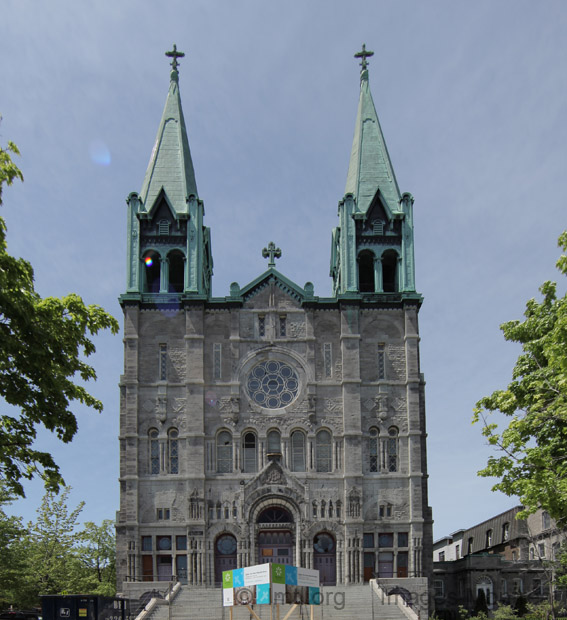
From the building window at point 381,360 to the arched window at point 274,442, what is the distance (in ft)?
24.1

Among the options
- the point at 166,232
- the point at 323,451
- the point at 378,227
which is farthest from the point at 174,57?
Result: the point at 323,451

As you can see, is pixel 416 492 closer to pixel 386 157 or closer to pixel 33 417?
pixel 386 157

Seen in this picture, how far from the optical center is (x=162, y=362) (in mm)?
51625

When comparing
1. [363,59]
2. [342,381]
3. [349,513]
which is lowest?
[349,513]

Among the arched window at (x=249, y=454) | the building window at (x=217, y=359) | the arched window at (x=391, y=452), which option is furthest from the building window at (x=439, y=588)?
the building window at (x=217, y=359)

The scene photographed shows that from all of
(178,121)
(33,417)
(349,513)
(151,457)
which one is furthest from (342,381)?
(33,417)

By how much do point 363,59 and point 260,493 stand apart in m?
32.9

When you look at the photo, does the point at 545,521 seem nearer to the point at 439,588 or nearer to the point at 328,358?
the point at 439,588

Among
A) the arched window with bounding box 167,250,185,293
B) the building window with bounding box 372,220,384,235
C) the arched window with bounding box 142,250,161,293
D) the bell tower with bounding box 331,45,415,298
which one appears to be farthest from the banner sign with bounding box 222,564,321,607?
the building window with bounding box 372,220,384,235

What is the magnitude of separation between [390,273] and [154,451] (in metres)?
19.8

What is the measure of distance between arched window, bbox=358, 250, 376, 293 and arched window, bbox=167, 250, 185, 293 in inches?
469

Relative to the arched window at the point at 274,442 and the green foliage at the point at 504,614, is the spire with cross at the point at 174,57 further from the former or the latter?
the green foliage at the point at 504,614

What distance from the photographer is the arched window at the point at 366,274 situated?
55897 millimetres

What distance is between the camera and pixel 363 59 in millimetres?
61969
